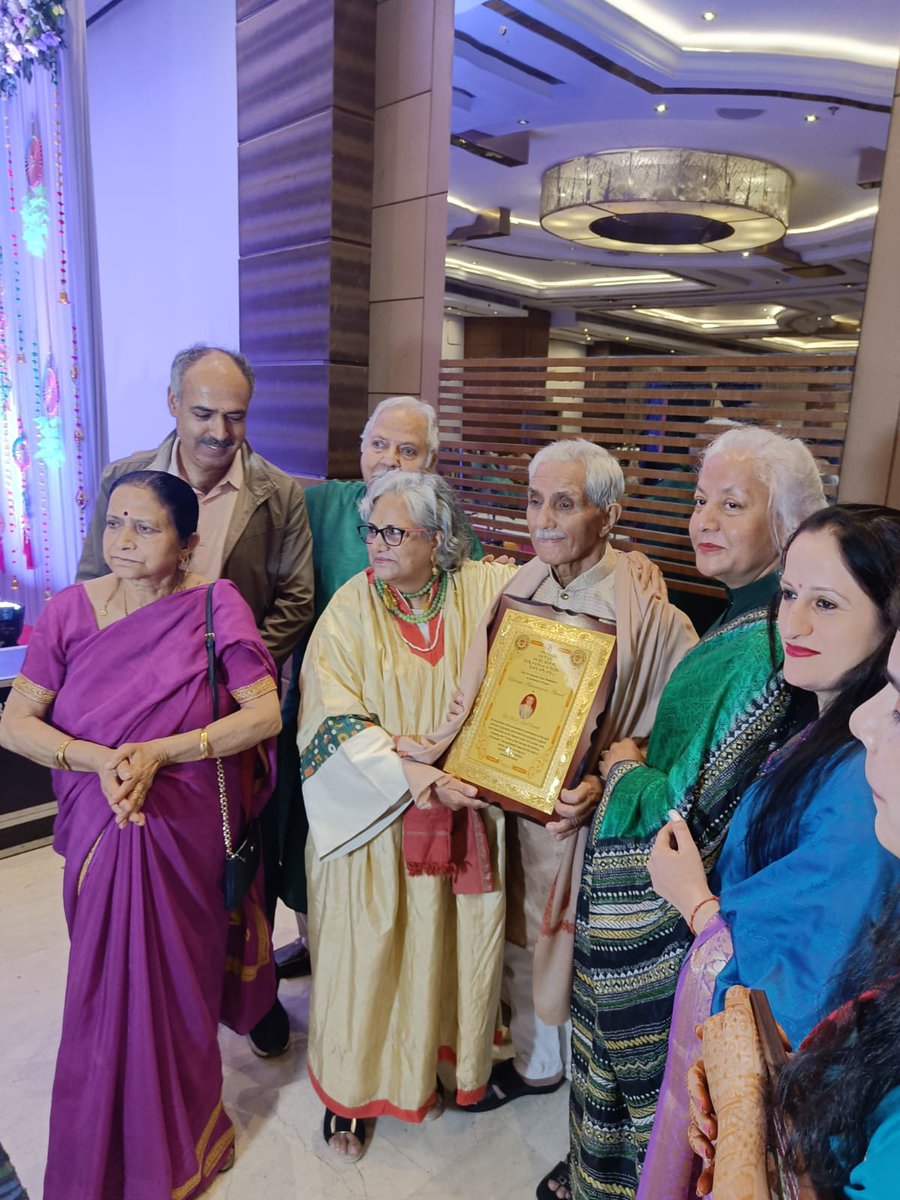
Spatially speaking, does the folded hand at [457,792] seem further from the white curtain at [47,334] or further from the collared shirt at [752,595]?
the white curtain at [47,334]

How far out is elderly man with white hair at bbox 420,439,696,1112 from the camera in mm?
1610

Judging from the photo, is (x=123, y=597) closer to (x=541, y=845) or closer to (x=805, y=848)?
(x=541, y=845)

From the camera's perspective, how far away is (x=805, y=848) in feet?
3.06

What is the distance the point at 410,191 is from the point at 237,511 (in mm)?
1654

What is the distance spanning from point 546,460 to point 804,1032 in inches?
45.6

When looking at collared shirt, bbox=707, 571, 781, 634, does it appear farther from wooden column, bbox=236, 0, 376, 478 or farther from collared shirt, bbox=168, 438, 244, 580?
wooden column, bbox=236, 0, 376, 478

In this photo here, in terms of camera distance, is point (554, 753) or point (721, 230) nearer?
point (554, 753)

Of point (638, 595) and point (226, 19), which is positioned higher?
point (226, 19)

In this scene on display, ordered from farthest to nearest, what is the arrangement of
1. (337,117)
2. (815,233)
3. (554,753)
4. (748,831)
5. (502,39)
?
(337,117)
(502,39)
(815,233)
(554,753)
(748,831)

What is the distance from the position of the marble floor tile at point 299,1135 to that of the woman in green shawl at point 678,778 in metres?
0.49

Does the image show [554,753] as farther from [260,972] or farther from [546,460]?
[260,972]

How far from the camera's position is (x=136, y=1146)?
5.48 feet

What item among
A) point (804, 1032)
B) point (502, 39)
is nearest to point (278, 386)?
point (502, 39)

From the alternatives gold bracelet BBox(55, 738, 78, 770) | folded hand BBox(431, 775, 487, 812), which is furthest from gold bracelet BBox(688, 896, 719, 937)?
gold bracelet BBox(55, 738, 78, 770)
